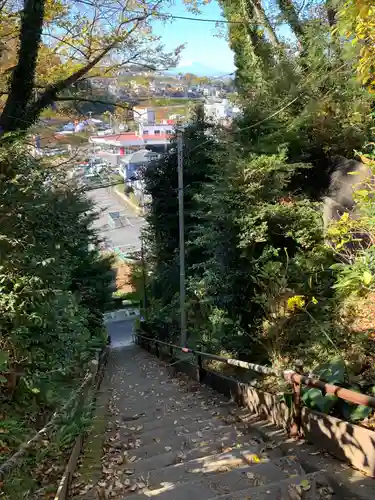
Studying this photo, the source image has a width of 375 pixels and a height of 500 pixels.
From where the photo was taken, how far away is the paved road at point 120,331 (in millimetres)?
38475

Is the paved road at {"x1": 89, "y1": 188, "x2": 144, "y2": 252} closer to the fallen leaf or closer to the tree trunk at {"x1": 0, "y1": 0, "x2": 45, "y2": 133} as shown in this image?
the tree trunk at {"x1": 0, "y1": 0, "x2": 45, "y2": 133}

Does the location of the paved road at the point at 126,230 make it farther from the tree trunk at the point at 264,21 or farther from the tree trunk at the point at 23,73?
the tree trunk at the point at 23,73

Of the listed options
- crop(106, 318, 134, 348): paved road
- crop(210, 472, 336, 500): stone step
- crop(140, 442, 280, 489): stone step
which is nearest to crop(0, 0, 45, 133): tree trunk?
crop(140, 442, 280, 489): stone step

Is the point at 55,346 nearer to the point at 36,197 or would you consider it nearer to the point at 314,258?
the point at 36,197

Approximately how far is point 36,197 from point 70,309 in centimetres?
133

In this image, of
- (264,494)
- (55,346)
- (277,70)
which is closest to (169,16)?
(277,70)

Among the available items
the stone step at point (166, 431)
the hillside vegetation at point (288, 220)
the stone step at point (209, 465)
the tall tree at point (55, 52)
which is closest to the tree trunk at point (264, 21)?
the hillside vegetation at point (288, 220)

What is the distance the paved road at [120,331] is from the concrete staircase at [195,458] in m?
31.1

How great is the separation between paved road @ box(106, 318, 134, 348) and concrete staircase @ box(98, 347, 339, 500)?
31.1 metres

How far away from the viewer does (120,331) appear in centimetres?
4300

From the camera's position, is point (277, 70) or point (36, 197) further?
point (277, 70)

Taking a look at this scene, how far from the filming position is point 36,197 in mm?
4262

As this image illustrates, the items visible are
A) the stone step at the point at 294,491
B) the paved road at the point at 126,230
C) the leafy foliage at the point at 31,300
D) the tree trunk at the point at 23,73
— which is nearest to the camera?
the stone step at the point at 294,491

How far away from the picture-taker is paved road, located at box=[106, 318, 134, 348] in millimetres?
38475
